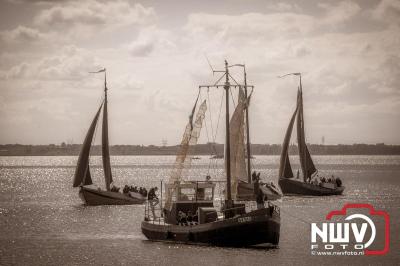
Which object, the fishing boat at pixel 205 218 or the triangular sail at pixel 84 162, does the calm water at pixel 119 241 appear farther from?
the triangular sail at pixel 84 162

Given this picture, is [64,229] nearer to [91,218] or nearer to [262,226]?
[91,218]

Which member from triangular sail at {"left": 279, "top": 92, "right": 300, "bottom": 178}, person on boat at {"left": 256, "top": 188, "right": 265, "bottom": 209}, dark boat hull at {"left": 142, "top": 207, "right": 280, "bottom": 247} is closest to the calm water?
dark boat hull at {"left": 142, "top": 207, "right": 280, "bottom": 247}

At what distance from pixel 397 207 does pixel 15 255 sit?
5170 centimetres

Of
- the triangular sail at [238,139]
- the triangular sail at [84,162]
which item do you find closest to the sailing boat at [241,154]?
the triangular sail at [238,139]

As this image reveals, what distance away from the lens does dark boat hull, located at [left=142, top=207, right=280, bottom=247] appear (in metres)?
50.4

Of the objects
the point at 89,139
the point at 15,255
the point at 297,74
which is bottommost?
the point at 15,255

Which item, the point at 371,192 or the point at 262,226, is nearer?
the point at 262,226

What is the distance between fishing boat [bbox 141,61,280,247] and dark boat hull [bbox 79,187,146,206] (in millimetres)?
27930

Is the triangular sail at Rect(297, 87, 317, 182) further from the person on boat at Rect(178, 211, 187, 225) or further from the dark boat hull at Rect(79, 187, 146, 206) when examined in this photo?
the person on boat at Rect(178, 211, 187, 225)

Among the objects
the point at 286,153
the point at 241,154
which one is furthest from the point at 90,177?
the point at 286,153

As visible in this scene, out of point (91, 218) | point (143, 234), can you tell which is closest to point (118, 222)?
point (91, 218)

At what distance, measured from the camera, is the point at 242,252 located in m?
51.1

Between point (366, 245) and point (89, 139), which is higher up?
point (89, 139)

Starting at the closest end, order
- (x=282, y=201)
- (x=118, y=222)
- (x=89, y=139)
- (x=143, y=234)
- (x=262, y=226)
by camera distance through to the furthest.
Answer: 1. (x=262, y=226)
2. (x=143, y=234)
3. (x=118, y=222)
4. (x=89, y=139)
5. (x=282, y=201)
